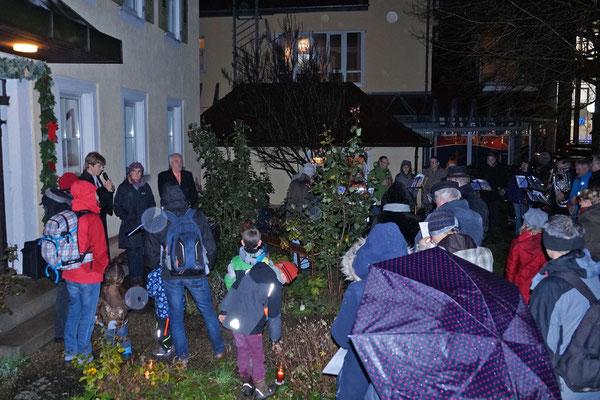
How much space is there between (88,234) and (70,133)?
12.7ft

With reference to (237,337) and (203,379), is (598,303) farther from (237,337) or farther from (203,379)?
(203,379)

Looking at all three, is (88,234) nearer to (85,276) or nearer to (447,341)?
(85,276)

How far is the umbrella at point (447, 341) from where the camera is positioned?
8.93 ft

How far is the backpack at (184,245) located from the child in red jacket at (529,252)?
3175mm

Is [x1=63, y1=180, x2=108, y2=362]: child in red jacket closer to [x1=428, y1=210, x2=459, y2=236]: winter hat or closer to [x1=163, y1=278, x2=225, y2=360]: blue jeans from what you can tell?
[x1=163, y1=278, x2=225, y2=360]: blue jeans

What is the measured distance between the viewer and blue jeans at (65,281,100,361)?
606 centimetres

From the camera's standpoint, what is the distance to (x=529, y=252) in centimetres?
590

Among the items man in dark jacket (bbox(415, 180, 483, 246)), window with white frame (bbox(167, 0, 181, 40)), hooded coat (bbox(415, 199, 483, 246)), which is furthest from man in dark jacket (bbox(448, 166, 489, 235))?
window with white frame (bbox(167, 0, 181, 40))

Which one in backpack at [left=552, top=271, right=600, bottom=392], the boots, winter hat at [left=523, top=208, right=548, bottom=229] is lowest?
the boots

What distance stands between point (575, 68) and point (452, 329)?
12.7m

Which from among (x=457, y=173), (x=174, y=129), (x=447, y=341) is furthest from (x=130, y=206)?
(x=447, y=341)

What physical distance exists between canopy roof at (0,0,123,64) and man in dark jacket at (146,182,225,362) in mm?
2323

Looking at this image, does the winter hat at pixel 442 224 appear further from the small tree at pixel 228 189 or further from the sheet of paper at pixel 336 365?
the small tree at pixel 228 189

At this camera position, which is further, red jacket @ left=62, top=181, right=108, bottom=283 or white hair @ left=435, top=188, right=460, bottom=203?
white hair @ left=435, top=188, right=460, bottom=203
